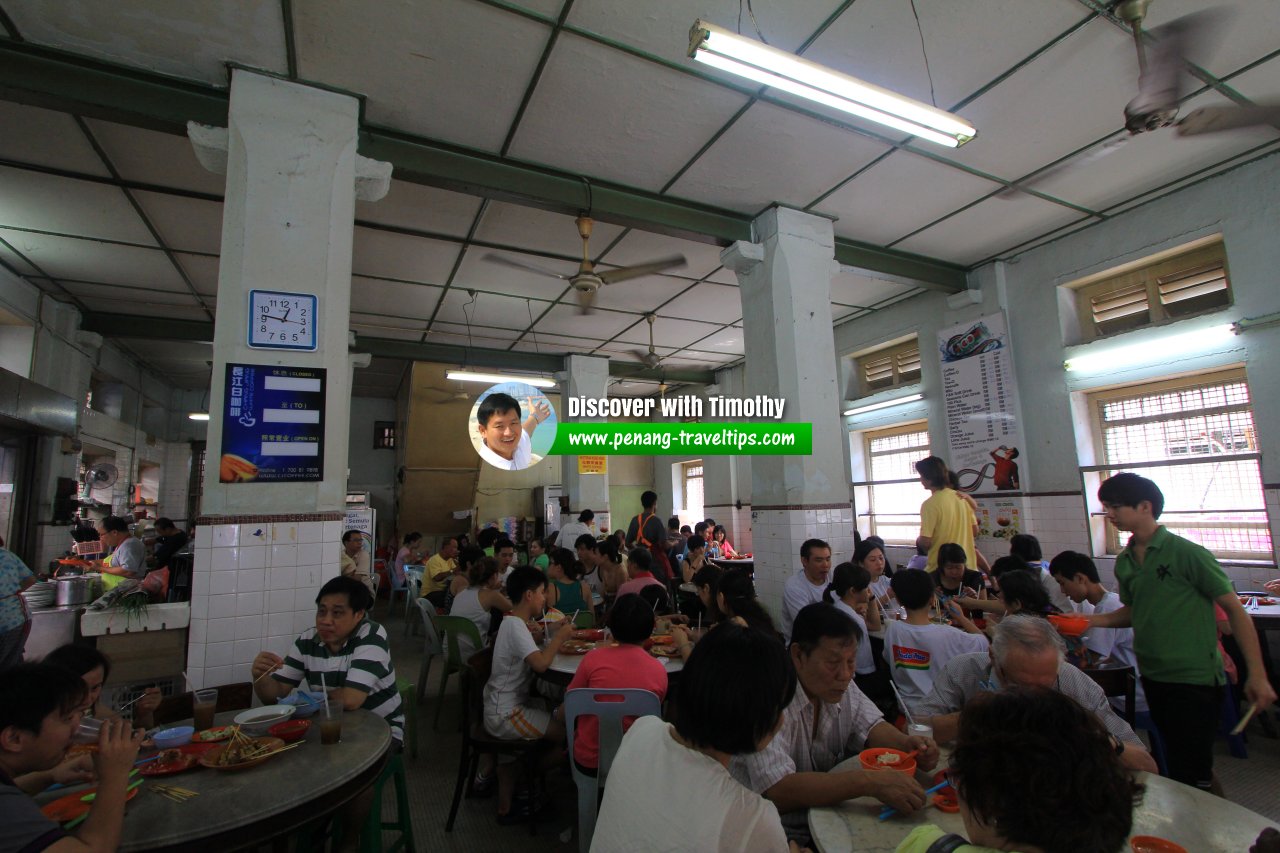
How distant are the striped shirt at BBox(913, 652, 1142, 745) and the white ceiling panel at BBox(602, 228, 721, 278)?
4.16 m

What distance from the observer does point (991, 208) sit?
5.20 m

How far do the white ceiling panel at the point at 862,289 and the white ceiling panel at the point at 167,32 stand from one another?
534 cm

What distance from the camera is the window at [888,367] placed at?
7508mm

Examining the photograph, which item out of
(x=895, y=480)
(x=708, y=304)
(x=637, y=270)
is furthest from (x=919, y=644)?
(x=895, y=480)

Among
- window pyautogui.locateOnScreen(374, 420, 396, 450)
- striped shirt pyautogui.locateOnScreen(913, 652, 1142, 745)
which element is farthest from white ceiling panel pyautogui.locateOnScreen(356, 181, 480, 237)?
window pyautogui.locateOnScreen(374, 420, 396, 450)

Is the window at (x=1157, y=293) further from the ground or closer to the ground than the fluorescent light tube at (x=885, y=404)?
further from the ground

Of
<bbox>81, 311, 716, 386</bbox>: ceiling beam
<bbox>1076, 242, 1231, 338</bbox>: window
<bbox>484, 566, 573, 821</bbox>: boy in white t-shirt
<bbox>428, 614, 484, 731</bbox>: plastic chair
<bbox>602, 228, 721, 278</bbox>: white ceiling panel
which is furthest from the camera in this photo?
<bbox>81, 311, 716, 386</bbox>: ceiling beam

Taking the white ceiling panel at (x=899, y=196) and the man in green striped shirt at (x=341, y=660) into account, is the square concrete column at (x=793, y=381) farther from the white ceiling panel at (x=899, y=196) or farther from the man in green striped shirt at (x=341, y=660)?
the man in green striped shirt at (x=341, y=660)

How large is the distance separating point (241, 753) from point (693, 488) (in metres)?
10.7

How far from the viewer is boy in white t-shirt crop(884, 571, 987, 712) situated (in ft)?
8.23

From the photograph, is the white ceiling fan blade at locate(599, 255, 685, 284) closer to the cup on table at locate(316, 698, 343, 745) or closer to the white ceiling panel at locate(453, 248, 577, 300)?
the white ceiling panel at locate(453, 248, 577, 300)

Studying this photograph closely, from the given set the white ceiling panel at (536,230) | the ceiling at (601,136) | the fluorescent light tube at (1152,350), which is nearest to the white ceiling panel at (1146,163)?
the ceiling at (601,136)

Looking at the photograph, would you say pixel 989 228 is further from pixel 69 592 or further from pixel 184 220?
pixel 69 592

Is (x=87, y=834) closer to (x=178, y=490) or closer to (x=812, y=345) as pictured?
(x=812, y=345)
